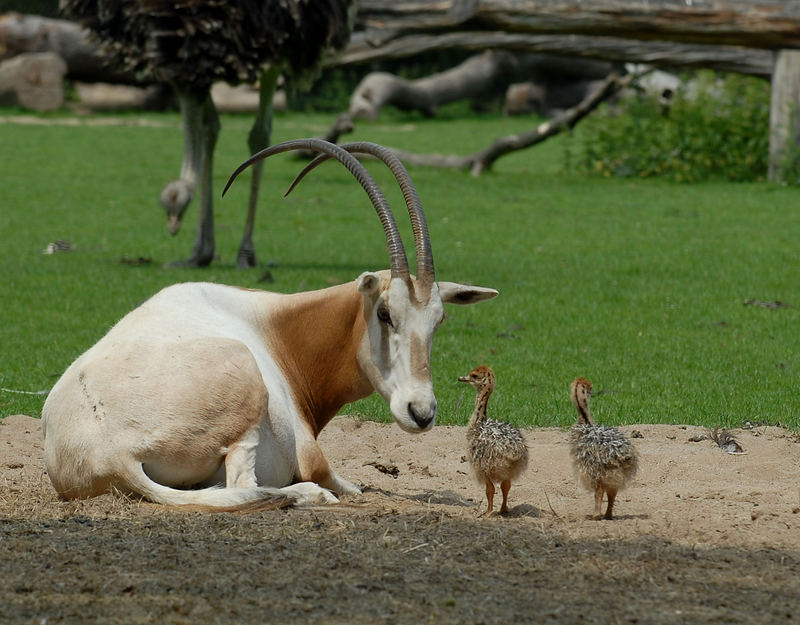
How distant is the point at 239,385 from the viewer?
519 centimetres

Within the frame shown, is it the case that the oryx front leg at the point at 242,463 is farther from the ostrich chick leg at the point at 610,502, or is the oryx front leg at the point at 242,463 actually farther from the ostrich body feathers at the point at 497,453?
the ostrich chick leg at the point at 610,502

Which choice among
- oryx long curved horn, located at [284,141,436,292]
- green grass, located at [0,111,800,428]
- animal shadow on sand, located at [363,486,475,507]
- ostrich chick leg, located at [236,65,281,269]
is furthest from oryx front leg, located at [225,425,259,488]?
ostrich chick leg, located at [236,65,281,269]

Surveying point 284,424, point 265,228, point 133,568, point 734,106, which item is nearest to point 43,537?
point 133,568

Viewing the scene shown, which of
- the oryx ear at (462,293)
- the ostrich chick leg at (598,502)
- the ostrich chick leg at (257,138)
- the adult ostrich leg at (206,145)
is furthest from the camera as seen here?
the ostrich chick leg at (257,138)

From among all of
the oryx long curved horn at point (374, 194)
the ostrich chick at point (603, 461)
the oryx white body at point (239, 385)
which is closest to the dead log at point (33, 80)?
the oryx long curved horn at point (374, 194)

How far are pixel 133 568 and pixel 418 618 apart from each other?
3.34 ft

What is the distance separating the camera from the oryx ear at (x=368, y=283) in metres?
5.34

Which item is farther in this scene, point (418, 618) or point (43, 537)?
point (43, 537)

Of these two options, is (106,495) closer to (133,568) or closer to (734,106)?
(133,568)

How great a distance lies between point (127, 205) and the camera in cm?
1709

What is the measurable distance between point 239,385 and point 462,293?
122cm

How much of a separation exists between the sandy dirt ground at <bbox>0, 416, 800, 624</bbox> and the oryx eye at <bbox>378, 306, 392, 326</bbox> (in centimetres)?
79

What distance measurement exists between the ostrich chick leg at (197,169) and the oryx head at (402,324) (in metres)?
5.65

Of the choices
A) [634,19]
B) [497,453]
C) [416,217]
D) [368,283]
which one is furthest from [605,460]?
[634,19]
